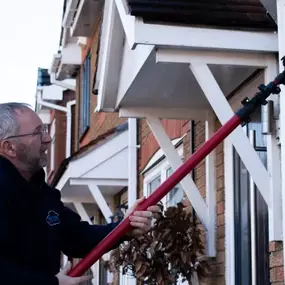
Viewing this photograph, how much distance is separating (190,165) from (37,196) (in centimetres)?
66

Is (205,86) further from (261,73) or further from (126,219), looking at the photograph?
(126,219)

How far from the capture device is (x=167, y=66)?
5.70 metres

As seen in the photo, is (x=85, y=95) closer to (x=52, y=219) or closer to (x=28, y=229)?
(x=52, y=219)

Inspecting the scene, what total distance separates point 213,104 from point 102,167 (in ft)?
20.8

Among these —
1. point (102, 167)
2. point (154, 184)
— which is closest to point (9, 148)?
point (154, 184)

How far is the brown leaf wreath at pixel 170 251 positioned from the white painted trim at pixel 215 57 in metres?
1.64

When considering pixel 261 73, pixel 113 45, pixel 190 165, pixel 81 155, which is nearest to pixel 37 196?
pixel 190 165

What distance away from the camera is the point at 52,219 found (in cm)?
347

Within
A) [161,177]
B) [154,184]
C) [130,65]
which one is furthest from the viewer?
[154,184]

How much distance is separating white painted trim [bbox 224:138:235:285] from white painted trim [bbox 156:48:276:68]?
1060 millimetres

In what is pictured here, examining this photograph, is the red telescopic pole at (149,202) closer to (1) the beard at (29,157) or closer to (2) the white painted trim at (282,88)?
(1) the beard at (29,157)

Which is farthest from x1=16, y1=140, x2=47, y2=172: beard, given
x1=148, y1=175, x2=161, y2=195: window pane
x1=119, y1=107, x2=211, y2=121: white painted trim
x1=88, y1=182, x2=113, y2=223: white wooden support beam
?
x1=88, y1=182, x2=113, y2=223: white wooden support beam

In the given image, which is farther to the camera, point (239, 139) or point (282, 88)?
point (239, 139)

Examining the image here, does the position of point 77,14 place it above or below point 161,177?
above
